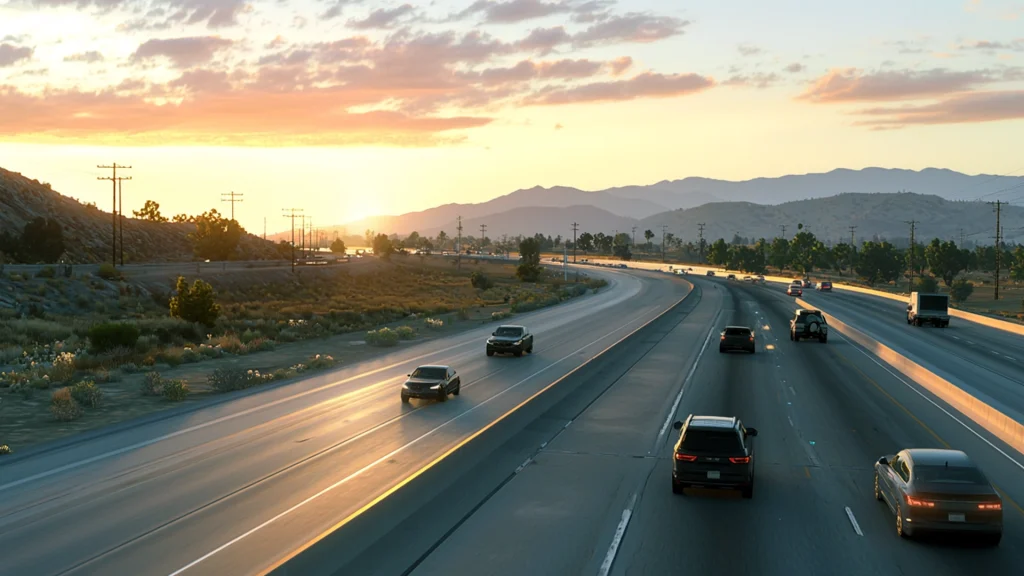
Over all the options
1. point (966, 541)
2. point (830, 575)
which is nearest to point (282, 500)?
point (830, 575)

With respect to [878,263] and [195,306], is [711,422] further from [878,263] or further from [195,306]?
[878,263]

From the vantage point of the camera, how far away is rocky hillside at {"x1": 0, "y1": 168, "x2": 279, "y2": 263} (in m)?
110

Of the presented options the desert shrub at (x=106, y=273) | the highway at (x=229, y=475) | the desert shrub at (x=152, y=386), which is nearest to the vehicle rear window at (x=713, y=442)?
the highway at (x=229, y=475)

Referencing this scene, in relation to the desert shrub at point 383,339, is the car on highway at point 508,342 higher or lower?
higher

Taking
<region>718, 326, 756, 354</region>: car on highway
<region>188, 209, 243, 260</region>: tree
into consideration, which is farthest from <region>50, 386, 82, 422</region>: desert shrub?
<region>188, 209, 243, 260</region>: tree

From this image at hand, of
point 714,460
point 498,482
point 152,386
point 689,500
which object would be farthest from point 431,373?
point 714,460

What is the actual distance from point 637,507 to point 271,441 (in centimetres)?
1232

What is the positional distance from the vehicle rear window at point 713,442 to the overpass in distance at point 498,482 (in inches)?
48.3

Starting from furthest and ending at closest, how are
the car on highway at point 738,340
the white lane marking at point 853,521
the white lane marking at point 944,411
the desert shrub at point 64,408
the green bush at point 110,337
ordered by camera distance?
the car on highway at point 738,340
the green bush at point 110,337
the desert shrub at point 64,408
the white lane marking at point 944,411
the white lane marking at point 853,521

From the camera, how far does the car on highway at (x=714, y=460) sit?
60.6 ft

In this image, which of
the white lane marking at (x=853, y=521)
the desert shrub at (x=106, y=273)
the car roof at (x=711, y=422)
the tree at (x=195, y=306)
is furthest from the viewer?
the desert shrub at (x=106, y=273)

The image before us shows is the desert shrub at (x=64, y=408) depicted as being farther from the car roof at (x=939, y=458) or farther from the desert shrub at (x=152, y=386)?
the car roof at (x=939, y=458)

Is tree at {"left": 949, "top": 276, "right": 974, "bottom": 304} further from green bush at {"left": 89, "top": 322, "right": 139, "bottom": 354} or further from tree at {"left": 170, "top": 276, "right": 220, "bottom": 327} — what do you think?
green bush at {"left": 89, "top": 322, "right": 139, "bottom": 354}

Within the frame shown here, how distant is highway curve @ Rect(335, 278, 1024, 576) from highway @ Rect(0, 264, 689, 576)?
7.69ft
